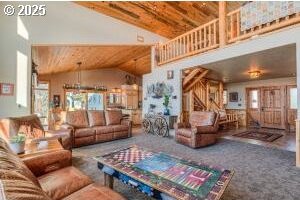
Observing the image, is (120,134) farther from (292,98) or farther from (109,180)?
(292,98)

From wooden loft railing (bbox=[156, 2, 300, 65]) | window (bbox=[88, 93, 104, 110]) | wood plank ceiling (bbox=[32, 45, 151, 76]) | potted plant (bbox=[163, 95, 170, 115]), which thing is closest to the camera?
wooden loft railing (bbox=[156, 2, 300, 65])

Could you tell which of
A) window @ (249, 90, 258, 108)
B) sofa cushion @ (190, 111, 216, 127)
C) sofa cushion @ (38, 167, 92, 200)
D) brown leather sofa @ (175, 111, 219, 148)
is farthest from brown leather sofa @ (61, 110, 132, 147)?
window @ (249, 90, 258, 108)

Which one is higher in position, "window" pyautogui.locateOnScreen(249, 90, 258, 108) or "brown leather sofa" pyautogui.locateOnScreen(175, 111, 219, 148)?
"window" pyautogui.locateOnScreen(249, 90, 258, 108)

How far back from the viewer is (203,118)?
5270 millimetres

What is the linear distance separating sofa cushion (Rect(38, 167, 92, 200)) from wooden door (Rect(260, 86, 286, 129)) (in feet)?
28.5

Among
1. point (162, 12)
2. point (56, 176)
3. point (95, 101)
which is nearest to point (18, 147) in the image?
point (56, 176)

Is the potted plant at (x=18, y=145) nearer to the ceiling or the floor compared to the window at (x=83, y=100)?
nearer to the floor

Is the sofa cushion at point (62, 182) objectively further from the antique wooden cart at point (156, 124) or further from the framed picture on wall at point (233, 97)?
the framed picture on wall at point (233, 97)

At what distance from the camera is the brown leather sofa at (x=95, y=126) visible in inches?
193

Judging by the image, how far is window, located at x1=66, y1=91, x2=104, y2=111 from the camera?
9.88m

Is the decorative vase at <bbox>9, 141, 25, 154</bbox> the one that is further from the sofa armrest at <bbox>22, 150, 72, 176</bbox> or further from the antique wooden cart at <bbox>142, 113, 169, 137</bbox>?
the antique wooden cart at <bbox>142, 113, 169, 137</bbox>

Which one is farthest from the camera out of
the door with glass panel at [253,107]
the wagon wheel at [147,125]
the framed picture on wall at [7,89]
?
the door with glass panel at [253,107]

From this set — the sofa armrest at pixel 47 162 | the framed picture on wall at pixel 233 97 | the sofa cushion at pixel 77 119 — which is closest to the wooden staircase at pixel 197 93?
the framed picture on wall at pixel 233 97

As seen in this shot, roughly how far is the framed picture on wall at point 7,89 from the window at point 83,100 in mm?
5073
